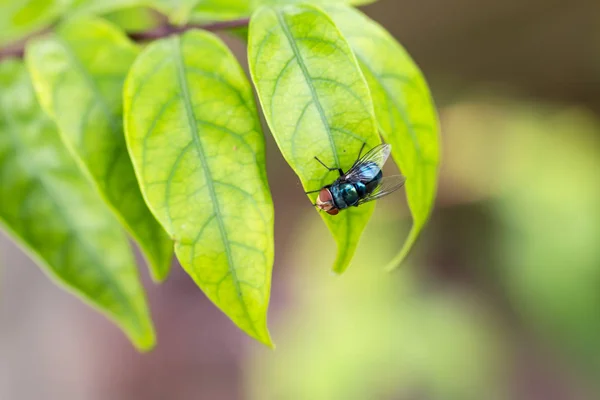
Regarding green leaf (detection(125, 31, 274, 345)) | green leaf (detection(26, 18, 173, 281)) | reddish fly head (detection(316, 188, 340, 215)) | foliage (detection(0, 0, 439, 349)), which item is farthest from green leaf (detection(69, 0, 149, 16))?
reddish fly head (detection(316, 188, 340, 215))

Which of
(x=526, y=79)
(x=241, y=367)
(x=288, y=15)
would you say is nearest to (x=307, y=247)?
(x=241, y=367)

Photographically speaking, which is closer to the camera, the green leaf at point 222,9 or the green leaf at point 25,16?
the green leaf at point 222,9

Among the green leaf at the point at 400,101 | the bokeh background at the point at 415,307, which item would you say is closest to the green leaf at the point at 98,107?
the green leaf at the point at 400,101

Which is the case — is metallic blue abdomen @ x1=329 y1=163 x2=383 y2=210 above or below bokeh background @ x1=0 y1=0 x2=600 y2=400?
above

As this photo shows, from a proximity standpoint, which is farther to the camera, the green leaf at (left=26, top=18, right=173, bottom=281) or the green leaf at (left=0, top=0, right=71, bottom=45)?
the green leaf at (left=0, top=0, right=71, bottom=45)

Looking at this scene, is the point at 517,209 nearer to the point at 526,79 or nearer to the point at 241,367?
the point at 526,79

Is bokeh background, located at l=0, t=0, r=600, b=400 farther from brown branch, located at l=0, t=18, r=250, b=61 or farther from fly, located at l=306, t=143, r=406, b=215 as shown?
brown branch, located at l=0, t=18, r=250, b=61

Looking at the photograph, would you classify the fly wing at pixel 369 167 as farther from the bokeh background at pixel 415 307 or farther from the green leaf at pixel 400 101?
the bokeh background at pixel 415 307
